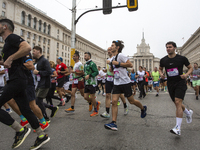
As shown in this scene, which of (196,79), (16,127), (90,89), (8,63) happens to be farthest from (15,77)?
(196,79)

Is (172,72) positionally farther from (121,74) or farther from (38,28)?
(38,28)

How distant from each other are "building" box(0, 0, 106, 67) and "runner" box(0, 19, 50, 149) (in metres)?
40.6

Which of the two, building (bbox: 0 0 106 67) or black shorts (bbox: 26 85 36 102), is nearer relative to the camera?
black shorts (bbox: 26 85 36 102)

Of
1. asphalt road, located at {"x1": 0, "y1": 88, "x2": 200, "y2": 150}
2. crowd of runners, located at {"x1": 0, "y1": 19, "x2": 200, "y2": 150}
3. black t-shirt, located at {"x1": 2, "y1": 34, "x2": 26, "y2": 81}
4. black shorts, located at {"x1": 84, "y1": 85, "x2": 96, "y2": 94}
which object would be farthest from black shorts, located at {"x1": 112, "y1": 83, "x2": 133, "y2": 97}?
black t-shirt, located at {"x1": 2, "y1": 34, "x2": 26, "y2": 81}

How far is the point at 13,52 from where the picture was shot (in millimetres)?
2848

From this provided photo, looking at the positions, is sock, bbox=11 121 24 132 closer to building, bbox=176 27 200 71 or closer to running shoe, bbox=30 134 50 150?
running shoe, bbox=30 134 50 150

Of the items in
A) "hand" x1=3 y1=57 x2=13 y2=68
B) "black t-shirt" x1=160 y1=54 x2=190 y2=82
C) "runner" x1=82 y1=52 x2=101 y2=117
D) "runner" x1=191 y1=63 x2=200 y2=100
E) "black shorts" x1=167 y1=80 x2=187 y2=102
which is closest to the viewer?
"hand" x1=3 y1=57 x2=13 y2=68

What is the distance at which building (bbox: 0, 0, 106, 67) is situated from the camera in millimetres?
44562

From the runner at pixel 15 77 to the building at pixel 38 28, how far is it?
40.6 metres

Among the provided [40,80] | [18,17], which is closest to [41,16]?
[18,17]

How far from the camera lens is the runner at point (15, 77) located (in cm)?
275

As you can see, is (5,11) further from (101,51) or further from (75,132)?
(101,51)

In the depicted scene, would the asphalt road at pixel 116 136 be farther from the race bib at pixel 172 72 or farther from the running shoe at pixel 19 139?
the race bib at pixel 172 72

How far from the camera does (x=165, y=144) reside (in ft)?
10.3
